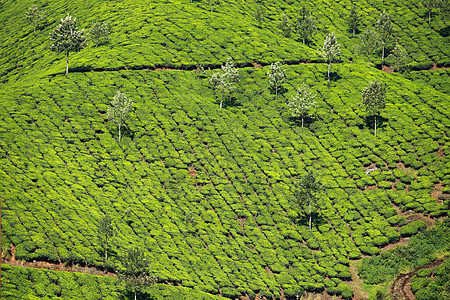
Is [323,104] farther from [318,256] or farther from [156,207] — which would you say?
[156,207]

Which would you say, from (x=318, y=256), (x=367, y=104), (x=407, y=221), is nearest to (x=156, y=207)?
(x=318, y=256)

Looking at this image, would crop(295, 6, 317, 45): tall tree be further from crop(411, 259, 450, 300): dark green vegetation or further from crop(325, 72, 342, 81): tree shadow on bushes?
crop(411, 259, 450, 300): dark green vegetation

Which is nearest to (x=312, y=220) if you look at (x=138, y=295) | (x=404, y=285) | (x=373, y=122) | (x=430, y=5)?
(x=404, y=285)

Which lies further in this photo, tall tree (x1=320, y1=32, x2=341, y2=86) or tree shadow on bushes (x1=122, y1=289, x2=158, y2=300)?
tall tree (x1=320, y1=32, x2=341, y2=86)

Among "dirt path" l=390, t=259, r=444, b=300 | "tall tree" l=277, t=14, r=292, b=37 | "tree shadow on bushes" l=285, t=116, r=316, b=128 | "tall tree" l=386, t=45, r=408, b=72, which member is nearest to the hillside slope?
"tall tree" l=277, t=14, r=292, b=37

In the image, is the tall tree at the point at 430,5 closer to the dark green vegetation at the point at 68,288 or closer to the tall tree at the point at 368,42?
the tall tree at the point at 368,42

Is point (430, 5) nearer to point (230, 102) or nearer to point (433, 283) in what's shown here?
point (230, 102)

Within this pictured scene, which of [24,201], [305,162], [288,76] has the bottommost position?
[24,201]
